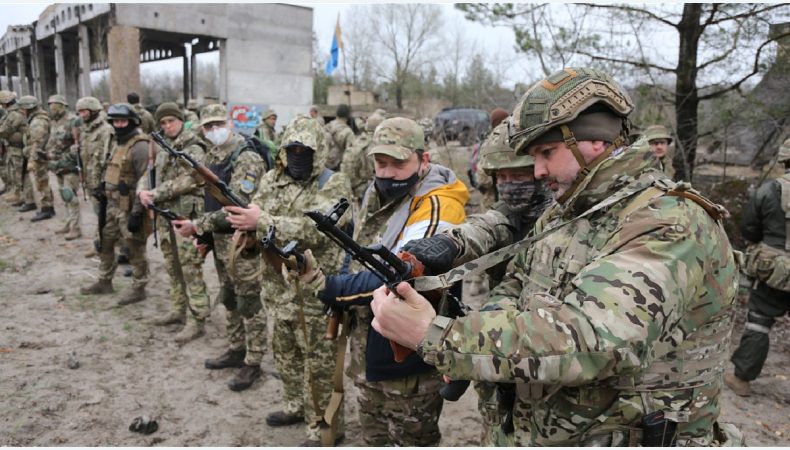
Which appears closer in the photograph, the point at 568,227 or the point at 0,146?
the point at 568,227

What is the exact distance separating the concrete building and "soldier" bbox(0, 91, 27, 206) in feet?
23.6

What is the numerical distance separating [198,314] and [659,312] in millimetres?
5247

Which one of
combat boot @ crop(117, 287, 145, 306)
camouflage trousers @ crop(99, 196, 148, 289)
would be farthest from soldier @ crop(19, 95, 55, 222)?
combat boot @ crop(117, 287, 145, 306)

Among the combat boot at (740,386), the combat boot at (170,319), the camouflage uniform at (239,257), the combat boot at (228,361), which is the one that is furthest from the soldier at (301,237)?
the combat boot at (740,386)

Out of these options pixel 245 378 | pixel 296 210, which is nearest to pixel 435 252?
pixel 296 210

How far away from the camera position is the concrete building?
18.2m

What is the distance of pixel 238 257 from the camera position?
4730mm

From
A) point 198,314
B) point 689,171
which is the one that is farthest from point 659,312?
point 689,171

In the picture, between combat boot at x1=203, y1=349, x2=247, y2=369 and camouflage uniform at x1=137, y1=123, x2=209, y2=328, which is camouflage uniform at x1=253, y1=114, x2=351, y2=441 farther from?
camouflage uniform at x1=137, y1=123, x2=209, y2=328

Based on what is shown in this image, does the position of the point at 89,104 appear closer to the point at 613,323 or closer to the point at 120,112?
the point at 120,112

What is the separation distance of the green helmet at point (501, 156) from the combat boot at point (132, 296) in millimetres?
5624

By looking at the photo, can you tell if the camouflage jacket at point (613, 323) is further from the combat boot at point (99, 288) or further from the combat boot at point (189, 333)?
the combat boot at point (99, 288)

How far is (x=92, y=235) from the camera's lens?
9508mm

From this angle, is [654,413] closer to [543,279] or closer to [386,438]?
[543,279]
